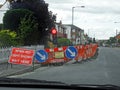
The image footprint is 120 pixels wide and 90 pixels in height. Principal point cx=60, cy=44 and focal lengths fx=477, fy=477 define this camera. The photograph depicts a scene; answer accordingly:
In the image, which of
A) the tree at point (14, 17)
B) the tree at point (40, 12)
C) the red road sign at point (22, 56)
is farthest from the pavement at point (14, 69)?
the tree at point (40, 12)

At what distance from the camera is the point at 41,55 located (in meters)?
28.0

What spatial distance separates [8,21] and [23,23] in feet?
11.1

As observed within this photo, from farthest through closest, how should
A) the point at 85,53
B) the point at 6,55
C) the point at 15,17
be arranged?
the point at 15,17, the point at 85,53, the point at 6,55

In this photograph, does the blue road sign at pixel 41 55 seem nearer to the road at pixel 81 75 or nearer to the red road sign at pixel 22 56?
the road at pixel 81 75

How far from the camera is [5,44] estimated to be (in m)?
33.3

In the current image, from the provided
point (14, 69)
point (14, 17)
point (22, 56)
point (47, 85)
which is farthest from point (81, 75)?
point (14, 17)

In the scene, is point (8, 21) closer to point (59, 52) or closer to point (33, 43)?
point (33, 43)

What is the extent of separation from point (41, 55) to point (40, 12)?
18.7 m

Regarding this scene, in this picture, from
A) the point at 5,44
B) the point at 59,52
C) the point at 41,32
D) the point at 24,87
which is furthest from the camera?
the point at 41,32

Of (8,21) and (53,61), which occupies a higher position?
(8,21)

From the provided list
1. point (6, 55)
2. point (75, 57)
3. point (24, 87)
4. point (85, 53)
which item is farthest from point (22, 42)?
point (24, 87)

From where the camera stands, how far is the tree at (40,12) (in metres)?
46.0

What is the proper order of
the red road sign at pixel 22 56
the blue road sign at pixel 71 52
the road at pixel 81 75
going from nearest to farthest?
1. the road at pixel 81 75
2. the red road sign at pixel 22 56
3. the blue road sign at pixel 71 52

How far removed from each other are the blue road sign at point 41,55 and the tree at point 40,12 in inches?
661
